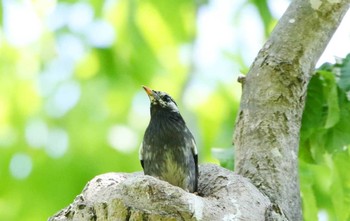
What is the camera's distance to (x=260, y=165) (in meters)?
3.62

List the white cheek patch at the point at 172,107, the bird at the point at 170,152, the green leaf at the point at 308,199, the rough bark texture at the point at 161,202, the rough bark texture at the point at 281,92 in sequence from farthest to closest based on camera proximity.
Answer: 1. the white cheek patch at the point at 172,107
2. the green leaf at the point at 308,199
3. the bird at the point at 170,152
4. the rough bark texture at the point at 281,92
5. the rough bark texture at the point at 161,202

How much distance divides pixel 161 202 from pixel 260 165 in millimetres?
685

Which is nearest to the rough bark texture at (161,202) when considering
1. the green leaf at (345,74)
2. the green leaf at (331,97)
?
the green leaf at (331,97)

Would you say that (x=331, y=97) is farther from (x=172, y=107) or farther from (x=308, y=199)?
(x=172, y=107)

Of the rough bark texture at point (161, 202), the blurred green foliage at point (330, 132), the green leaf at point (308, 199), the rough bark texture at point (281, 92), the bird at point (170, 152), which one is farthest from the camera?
the green leaf at point (308, 199)

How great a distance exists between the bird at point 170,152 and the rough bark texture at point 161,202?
1.33ft

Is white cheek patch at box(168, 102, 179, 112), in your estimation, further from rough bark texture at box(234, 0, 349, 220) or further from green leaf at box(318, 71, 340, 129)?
green leaf at box(318, 71, 340, 129)

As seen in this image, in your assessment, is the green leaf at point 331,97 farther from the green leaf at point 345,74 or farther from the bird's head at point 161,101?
the bird's head at point 161,101

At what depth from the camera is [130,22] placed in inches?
227

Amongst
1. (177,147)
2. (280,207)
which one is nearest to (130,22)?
(177,147)

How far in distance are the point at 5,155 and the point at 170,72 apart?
155 cm

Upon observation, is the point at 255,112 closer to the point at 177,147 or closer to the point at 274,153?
the point at 274,153

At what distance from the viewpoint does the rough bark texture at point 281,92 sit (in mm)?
3633

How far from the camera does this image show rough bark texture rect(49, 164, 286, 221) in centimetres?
309
